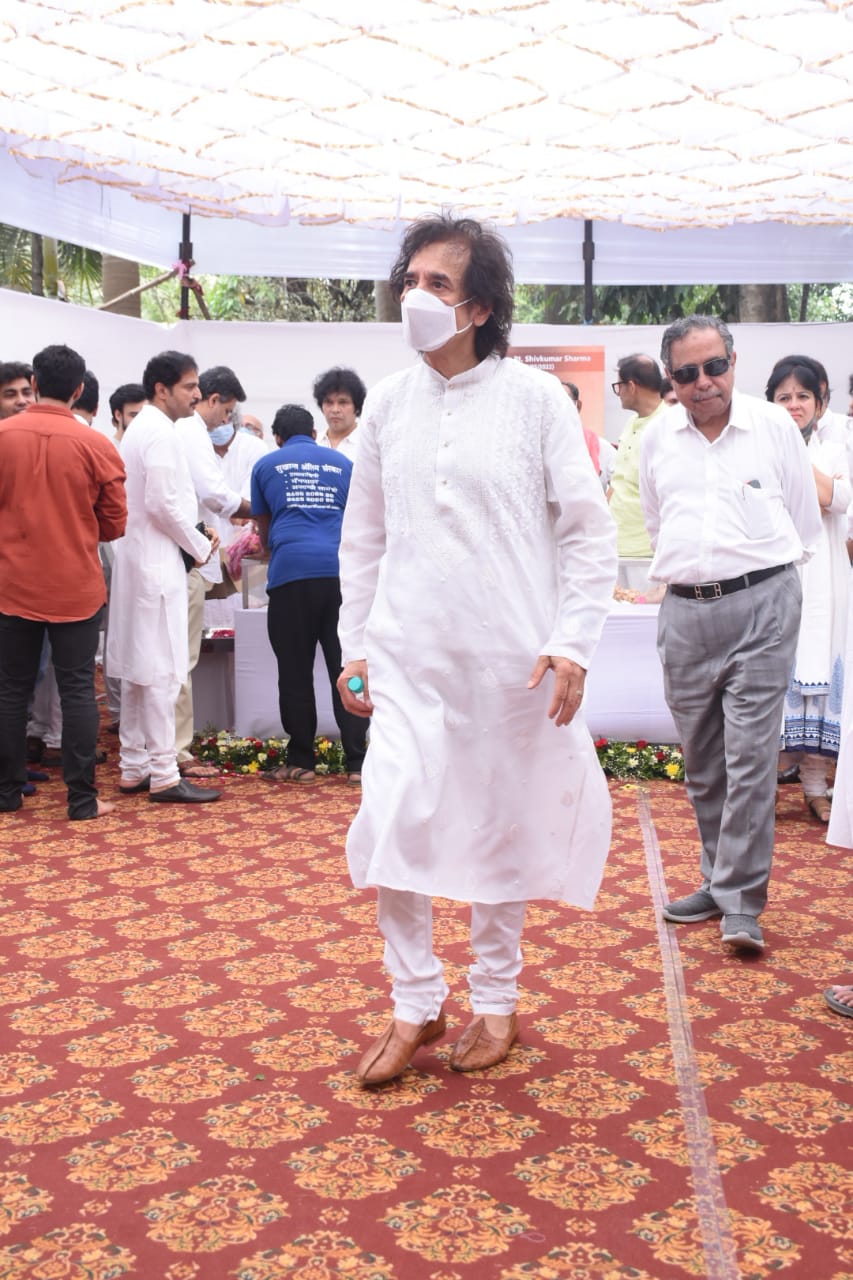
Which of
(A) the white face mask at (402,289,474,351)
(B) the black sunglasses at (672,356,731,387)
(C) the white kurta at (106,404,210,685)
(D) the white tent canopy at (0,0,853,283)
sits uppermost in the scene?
(D) the white tent canopy at (0,0,853,283)

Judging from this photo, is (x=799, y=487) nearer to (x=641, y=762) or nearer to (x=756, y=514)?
(x=756, y=514)

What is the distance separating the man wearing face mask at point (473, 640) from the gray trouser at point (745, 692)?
1061 mm

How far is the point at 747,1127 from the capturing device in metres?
2.47

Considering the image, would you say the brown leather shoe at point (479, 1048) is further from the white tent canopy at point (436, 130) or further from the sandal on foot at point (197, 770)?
the white tent canopy at point (436, 130)

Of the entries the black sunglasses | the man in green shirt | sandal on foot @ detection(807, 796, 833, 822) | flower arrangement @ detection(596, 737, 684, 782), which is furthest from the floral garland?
the black sunglasses

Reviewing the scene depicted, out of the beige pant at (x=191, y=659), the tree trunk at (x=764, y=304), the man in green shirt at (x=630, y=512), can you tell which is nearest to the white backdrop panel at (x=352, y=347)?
the man in green shirt at (x=630, y=512)

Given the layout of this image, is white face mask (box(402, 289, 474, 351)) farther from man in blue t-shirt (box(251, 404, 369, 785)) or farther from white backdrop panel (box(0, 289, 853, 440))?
white backdrop panel (box(0, 289, 853, 440))

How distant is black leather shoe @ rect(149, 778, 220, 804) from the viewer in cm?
560

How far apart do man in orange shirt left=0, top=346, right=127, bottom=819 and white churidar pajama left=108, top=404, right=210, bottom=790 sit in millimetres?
276

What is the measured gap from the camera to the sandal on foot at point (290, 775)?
6.15 meters

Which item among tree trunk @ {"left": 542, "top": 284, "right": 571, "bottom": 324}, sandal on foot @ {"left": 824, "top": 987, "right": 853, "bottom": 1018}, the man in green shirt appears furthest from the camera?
tree trunk @ {"left": 542, "top": 284, "right": 571, "bottom": 324}

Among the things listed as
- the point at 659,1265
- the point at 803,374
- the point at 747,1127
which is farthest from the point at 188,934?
the point at 803,374

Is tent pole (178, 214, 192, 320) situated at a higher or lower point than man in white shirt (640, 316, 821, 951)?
higher

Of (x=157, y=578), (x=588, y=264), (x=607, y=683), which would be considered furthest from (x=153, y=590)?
(x=588, y=264)
